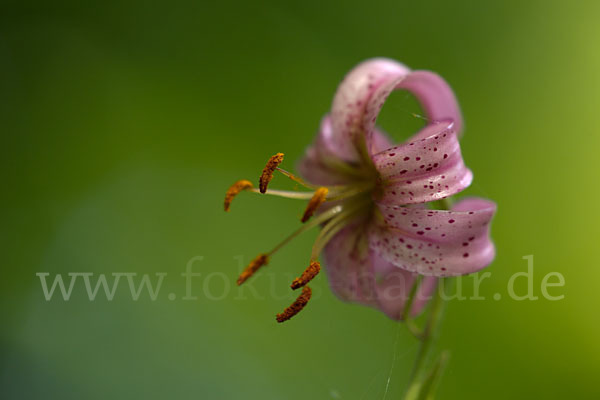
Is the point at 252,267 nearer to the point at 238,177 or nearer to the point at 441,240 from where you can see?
the point at 441,240

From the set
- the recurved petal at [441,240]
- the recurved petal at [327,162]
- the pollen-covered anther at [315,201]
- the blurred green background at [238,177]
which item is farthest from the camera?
the blurred green background at [238,177]

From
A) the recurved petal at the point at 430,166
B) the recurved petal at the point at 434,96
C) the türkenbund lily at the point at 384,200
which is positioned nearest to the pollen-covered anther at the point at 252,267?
the türkenbund lily at the point at 384,200

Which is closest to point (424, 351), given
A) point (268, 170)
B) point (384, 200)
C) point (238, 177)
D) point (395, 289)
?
point (395, 289)

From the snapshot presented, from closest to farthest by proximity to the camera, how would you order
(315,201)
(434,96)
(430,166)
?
1. (430,166)
2. (315,201)
3. (434,96)

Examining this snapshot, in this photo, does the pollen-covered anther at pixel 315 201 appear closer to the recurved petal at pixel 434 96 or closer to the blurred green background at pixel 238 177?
the recurved petal at pixel 434 96

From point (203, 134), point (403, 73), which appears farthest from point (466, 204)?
point (203, 134)

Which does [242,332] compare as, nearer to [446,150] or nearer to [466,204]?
[466,204]

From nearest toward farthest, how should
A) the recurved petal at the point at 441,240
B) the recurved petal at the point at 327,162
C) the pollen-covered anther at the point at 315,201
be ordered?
the recurved petal at the point at 441,240 → the pollen-covered anther at the point at 315,201 → the recurved petal at the point at 327,162

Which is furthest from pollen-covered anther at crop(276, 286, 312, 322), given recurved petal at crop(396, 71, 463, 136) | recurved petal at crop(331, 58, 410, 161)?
recurved petal at crop(396, 71, 463, 136)
